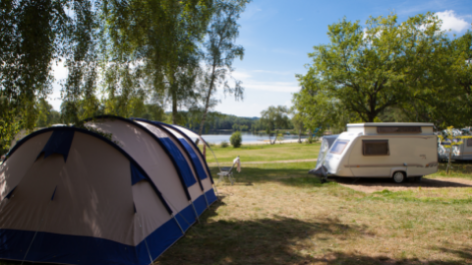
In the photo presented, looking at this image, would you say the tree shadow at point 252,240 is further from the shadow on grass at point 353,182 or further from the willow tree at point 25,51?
the shadow on grass at point 353,182

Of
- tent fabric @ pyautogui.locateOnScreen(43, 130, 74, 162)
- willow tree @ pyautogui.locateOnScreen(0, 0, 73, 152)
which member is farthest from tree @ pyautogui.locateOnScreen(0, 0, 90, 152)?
tent fabric @ pyautogui.locateOnScreen(43, 130, 74, 162)

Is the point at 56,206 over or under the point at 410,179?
over

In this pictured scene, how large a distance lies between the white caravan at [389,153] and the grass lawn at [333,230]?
1748 millimetres

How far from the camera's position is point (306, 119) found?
18719 millimetres

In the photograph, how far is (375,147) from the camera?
10984 millimetres

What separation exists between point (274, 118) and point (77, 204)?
5142 centimetres

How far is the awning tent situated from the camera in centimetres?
438

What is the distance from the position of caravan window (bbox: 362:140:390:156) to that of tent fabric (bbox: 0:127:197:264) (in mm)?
8365

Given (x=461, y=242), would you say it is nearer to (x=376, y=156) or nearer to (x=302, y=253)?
(x=302, y=253)

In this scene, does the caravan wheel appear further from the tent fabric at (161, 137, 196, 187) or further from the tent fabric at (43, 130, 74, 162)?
the tent fabric at (43, 130, 74, 162)

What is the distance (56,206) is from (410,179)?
12200mm

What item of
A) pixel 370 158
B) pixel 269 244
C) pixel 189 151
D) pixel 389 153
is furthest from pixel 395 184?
pixel 189 151

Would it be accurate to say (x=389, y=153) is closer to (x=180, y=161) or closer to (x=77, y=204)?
(x=180, y=161)

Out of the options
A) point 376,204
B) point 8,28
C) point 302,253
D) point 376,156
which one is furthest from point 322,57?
point 8,28
